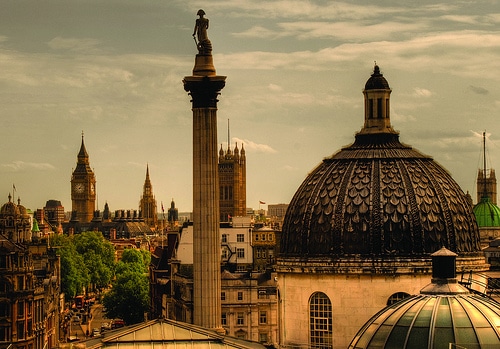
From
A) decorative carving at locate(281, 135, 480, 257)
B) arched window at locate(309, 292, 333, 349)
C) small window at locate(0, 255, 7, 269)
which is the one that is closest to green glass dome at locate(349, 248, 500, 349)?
decorative carving at locate(281, 135, 480, 257)

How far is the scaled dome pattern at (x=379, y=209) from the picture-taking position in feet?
294

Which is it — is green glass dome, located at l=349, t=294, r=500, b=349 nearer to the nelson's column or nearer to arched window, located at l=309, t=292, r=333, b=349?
arched window, located at l=309, t=292, r=333, b=349

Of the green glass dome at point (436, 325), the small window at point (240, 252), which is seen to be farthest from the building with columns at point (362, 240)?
the small window at point (240, 252)

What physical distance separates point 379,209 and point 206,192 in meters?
14.0

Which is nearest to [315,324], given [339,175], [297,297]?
[297,297]

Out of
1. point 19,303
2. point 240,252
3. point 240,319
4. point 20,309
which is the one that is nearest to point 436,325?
point 19,303

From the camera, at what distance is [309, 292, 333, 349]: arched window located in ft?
295

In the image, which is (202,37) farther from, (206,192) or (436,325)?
(436,325)

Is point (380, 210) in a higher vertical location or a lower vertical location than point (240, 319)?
higher

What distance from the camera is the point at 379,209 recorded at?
295 feet

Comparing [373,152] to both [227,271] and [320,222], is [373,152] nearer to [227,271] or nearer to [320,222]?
[320,222]

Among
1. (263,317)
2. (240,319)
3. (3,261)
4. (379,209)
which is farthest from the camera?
(263,317)

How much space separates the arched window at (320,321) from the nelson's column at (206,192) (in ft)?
37.8

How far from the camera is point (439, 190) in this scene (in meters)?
91.0
